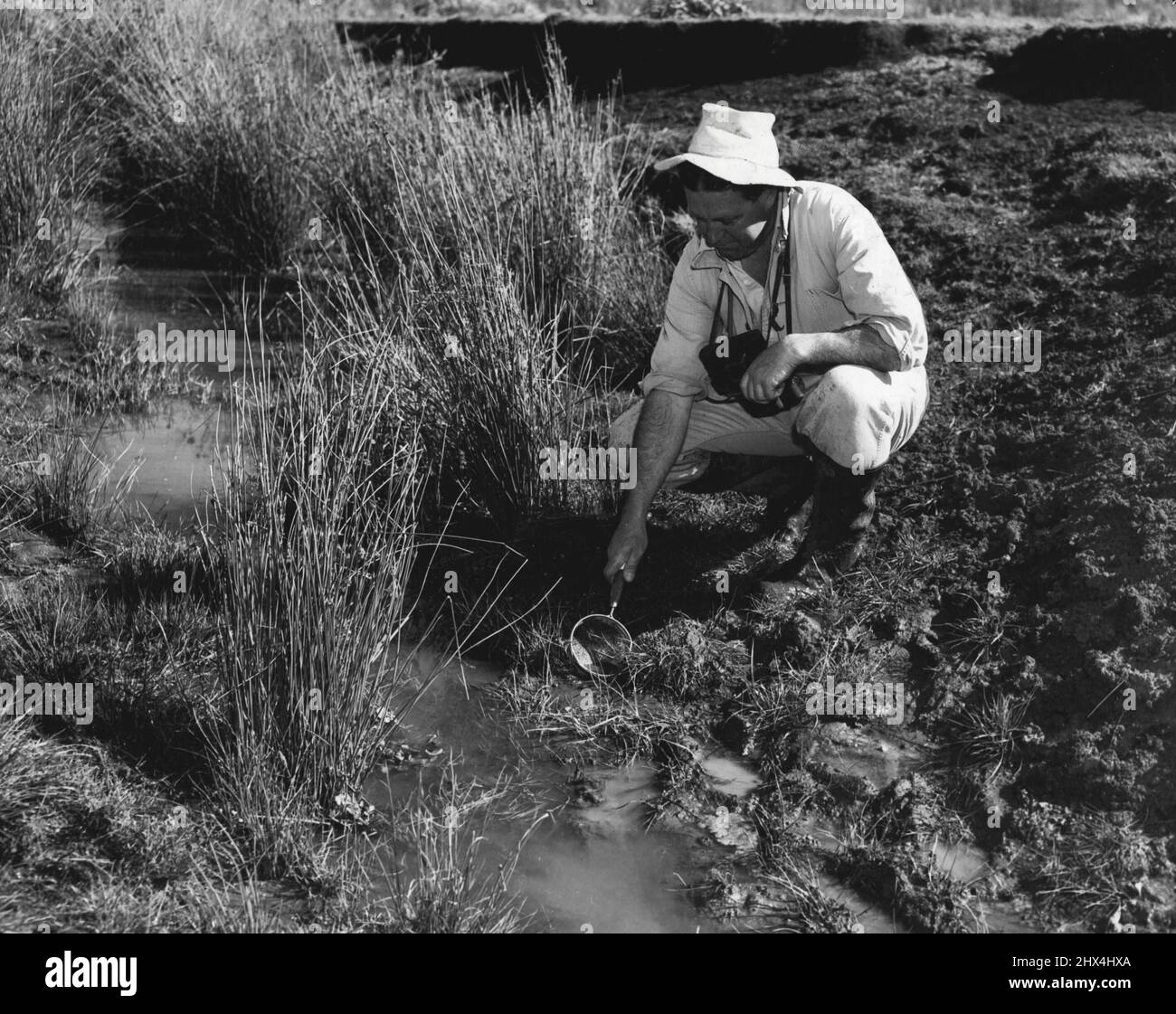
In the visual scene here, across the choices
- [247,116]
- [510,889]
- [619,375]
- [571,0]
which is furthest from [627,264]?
A: [571,0]

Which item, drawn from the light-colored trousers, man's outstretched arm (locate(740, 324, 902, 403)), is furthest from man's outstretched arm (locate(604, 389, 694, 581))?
man's outstretched arm (locate(740, 324, 902, 403))

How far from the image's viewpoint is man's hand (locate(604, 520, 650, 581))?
352 cm

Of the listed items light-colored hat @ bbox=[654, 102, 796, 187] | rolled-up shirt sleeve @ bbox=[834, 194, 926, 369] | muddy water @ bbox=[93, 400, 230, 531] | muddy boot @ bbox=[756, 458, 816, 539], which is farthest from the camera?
muddy water @ bbox=[93, 400, 230, 531]

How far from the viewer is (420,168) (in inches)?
195

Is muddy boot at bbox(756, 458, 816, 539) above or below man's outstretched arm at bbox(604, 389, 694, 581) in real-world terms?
below

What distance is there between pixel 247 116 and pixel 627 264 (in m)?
2.07

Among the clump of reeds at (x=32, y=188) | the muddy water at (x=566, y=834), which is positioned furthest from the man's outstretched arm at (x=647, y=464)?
the clump of reeds at (x=32, y=188)

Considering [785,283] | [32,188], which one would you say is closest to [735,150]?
[785,283]

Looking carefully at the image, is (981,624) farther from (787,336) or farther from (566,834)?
(566,834)

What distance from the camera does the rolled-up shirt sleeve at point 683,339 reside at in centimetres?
374

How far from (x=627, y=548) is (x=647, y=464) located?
0.26 m

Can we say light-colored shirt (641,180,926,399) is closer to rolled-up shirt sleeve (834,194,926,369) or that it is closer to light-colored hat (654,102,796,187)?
rolled-up shirt sleeve (834,194,926,369)

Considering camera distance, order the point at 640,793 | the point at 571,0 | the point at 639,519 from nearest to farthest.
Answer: the point at 640,793, the point at 639,519, the point at 571,0

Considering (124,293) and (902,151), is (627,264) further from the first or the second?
(124,293)
